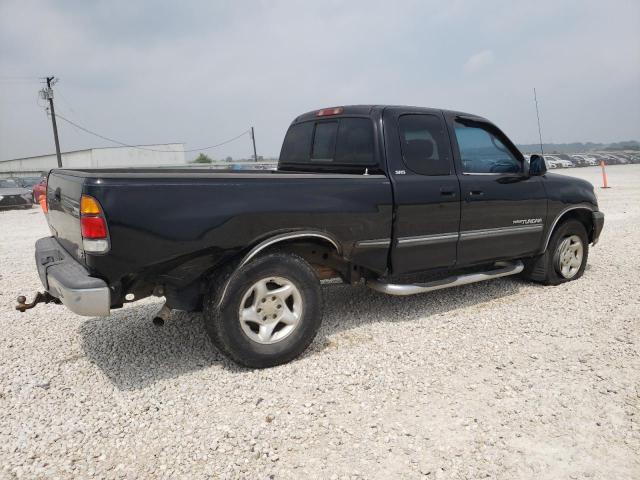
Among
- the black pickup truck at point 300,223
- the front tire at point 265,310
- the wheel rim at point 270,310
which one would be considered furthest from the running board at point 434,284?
the wheel rim at point 270,310

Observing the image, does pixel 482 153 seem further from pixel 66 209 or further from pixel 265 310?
pixel 66 209

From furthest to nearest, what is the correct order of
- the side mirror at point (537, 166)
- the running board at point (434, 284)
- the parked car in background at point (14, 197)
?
the parked car in background at point (14, 197)
the side mirror at point (537, 166)
the running board at point (434, 284)

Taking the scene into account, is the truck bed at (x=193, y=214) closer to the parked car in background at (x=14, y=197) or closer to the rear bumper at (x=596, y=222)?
the rear bumper at (x=596, y=222)

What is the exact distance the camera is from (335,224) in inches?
149

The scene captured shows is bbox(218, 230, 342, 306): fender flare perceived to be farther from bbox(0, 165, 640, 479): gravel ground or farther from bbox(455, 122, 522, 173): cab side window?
bbox(455, 122, 522, 173): cab side window

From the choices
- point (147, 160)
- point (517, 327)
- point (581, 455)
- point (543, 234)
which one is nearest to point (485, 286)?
point (543, 234)

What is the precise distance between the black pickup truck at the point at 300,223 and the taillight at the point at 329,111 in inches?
0.5

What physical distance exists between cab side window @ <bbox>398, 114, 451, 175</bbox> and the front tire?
56.9 inches

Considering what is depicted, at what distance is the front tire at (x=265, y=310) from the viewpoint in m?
3.38

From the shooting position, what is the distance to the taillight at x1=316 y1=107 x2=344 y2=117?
15.3ft

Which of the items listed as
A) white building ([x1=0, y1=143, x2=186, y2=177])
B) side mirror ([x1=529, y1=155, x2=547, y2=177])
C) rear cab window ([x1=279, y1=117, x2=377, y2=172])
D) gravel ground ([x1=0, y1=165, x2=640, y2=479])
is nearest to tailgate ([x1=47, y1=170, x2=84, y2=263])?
gravel ground ([x1=0, y1=165, x2=640, y2=479])

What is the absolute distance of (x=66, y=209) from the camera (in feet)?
11.3

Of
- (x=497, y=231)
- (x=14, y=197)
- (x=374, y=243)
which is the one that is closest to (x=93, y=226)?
(x=374, y=243)

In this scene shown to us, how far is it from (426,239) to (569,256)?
244cm
